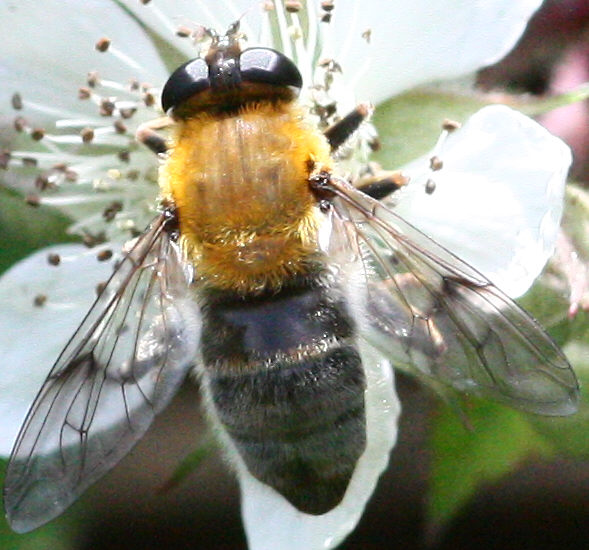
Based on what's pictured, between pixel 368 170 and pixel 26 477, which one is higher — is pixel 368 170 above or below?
above

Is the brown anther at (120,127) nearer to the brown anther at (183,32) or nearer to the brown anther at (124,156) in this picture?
the brown anther at (124,156)

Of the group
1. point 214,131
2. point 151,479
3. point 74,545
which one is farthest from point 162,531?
Answer: point 214,131

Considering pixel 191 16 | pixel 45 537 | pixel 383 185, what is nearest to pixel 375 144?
pixel 383 185

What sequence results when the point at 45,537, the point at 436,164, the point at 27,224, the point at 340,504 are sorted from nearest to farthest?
the point at 340,504
the point at 436,164
the point at 27,224
the point at 45,537

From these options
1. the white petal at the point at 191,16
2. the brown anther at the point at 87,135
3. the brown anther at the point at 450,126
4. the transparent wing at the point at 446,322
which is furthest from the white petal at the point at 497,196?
the brown anther at the point at 87,135

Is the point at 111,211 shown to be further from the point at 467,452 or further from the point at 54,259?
the point at 467,452

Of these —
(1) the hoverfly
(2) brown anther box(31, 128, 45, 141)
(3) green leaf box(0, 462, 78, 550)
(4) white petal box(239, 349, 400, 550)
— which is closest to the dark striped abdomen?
(1) the hoverfly

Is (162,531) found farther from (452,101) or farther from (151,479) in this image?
(452,101)
